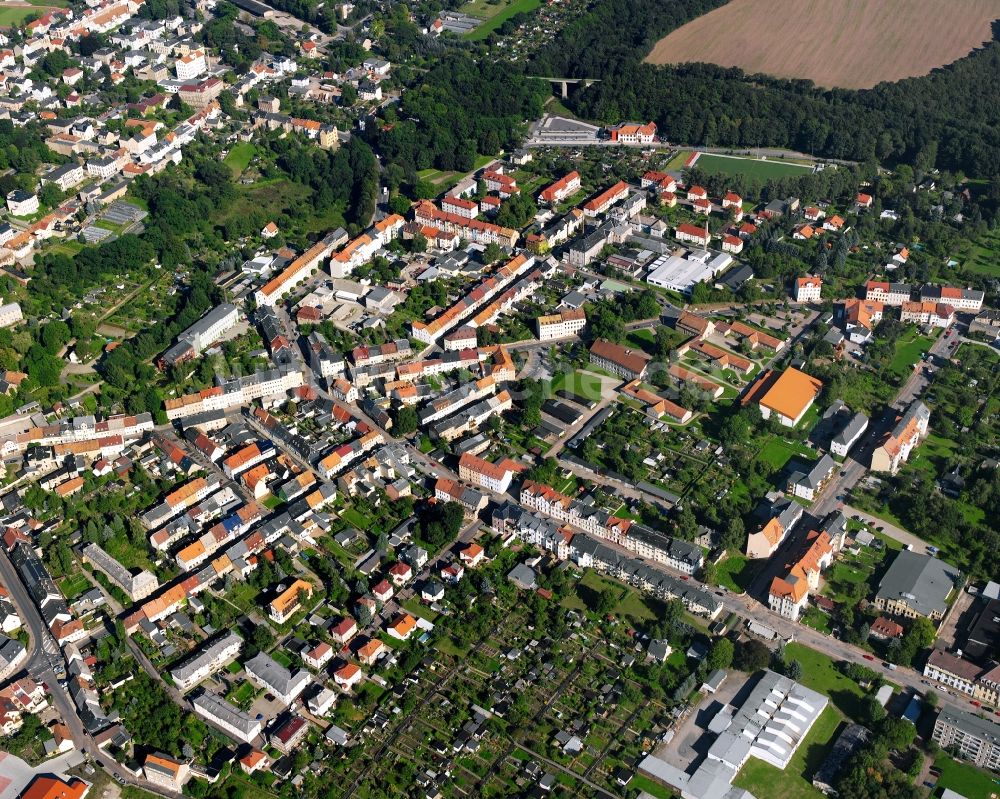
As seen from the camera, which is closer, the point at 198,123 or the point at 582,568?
the point at 582,568

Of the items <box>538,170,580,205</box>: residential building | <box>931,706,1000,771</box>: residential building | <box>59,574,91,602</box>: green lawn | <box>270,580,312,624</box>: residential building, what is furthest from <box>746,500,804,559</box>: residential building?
<box>538,170,580,205</box>: residential building

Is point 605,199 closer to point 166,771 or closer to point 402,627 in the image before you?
point 402,627

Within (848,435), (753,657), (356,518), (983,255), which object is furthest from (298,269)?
(983,255)

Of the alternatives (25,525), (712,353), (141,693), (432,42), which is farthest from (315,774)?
(432,42)

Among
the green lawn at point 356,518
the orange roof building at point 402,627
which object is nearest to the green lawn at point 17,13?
the green lawn at point 356,518

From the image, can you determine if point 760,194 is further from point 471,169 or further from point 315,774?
point 315,774
